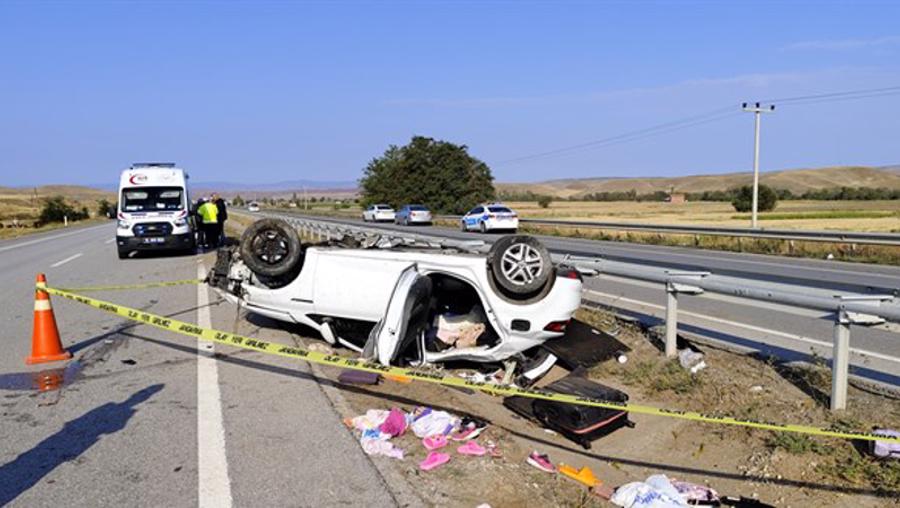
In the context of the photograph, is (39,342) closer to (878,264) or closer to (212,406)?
(212,406)

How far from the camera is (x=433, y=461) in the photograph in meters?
4.44

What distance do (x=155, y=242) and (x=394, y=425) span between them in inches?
644

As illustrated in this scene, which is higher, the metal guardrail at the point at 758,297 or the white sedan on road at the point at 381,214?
the metal guardrail at the point at 758,297

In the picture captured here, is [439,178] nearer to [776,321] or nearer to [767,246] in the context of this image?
[767,246]

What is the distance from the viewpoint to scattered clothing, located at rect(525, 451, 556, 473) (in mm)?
4539

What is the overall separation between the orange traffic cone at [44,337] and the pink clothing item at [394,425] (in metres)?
4.14

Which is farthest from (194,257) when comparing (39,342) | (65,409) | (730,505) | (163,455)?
(730,505)

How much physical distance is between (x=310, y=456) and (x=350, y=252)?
307cm

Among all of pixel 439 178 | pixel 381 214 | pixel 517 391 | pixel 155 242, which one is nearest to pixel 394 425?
pixel 517 391

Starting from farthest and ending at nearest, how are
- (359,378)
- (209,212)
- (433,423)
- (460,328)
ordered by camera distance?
(209,212), (460,328), (359,378), (433,423)

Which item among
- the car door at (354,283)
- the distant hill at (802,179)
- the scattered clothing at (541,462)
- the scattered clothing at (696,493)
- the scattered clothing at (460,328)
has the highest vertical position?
the distant hill at (802,179)

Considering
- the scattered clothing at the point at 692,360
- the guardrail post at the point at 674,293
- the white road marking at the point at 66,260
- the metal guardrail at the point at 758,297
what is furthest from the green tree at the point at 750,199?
the scattered clothing at the point at 692,360

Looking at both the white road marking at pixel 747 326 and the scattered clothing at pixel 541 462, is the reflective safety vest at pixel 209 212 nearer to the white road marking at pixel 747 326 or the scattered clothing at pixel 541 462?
the white road marking at pixel 747 326

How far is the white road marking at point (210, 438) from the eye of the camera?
396 centimetres
